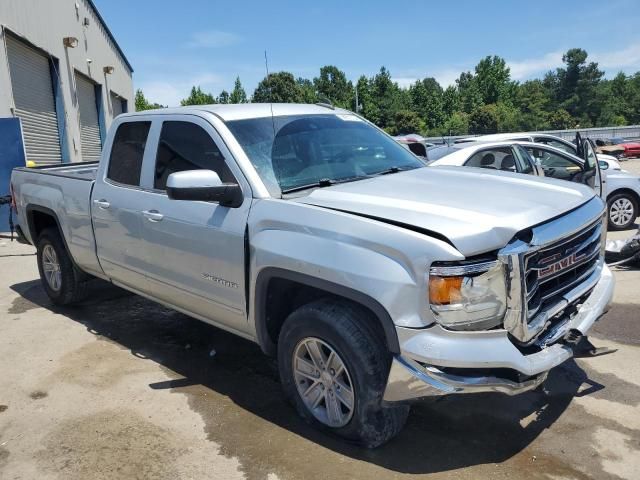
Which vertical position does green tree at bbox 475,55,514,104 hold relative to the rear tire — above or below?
above

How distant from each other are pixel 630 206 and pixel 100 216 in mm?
8531

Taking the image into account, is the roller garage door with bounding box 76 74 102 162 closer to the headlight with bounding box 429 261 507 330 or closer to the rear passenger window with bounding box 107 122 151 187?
the rear passenger window with bounding box 107 122 151 187

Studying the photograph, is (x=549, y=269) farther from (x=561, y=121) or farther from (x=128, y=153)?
(x=561, y=121)

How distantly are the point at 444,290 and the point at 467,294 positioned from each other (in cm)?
12

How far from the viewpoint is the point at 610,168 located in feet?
33.5

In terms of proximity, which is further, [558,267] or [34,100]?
[34,100]

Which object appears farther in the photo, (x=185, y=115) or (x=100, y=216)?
(x=100, y=216)

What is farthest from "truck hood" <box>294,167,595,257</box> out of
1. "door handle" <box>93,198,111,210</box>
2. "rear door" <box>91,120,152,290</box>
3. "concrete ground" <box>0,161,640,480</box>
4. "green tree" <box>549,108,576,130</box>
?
"green tree" <box>549,108,576,130</box>

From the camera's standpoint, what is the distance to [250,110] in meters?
4.16

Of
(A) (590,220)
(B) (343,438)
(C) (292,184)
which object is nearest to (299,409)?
(B) (343,438)

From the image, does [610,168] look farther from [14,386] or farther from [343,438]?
[14,386]

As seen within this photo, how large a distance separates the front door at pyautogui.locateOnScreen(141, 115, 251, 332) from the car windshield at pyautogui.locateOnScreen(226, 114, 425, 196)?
0.21m

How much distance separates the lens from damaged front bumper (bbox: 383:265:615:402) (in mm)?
2674

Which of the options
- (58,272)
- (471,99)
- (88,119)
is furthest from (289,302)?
(471,99)
